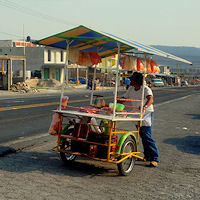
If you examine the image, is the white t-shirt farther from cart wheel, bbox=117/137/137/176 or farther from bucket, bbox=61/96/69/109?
bucket, bbox=61/96/69/109

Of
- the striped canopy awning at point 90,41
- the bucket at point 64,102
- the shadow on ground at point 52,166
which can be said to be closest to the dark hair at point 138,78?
the striped canopy awning at point 90,41

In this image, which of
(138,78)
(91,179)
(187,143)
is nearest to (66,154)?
(91,179)

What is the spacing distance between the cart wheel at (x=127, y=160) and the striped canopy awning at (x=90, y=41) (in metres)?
1.74

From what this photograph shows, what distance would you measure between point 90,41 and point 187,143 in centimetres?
456

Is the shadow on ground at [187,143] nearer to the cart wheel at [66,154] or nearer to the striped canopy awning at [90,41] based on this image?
the striped canopy awning at [90,41]

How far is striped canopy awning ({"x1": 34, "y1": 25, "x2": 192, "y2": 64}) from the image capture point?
661 centimetres

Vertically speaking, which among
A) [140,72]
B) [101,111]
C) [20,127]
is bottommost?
[20,127]

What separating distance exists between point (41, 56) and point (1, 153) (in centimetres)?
5718

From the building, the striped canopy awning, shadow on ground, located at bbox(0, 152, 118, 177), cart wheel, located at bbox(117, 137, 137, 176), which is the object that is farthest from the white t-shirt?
the building

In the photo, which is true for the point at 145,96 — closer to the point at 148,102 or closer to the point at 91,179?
the point at 148,102

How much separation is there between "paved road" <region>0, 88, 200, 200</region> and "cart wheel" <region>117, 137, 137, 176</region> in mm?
123

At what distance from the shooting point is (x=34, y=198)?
5.01 metres

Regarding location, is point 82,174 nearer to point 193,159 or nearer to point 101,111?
point 101,111

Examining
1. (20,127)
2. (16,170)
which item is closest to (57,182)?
(16,170)
